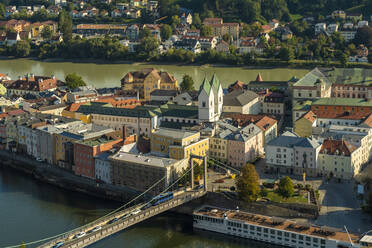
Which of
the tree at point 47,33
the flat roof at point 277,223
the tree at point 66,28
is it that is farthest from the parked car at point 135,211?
the tree at point 47,33

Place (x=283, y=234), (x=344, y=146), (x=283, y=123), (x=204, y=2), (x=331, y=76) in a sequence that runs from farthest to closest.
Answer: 1. (x=204, y=2)
2. (x=331, y=76)
3. (x=283, y=123)
4. (x=344, y=146)
5. (x=283, y=234)

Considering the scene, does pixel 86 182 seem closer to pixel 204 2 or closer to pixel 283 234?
pixel 283 234

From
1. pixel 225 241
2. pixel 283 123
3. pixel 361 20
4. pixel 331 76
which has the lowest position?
pixel 225 241

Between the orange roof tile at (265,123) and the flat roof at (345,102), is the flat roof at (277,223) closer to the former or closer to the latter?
the orange roof tile at (265,123)

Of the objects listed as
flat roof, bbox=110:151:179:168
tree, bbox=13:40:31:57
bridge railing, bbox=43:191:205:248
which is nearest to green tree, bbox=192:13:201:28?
tree, bbox=13:40:31:57

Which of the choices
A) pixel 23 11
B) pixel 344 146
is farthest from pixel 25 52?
pixel 344 146

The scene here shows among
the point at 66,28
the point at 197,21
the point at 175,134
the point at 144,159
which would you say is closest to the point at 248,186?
the point at 144,159

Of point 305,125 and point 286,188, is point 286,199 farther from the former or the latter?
point 305,125
